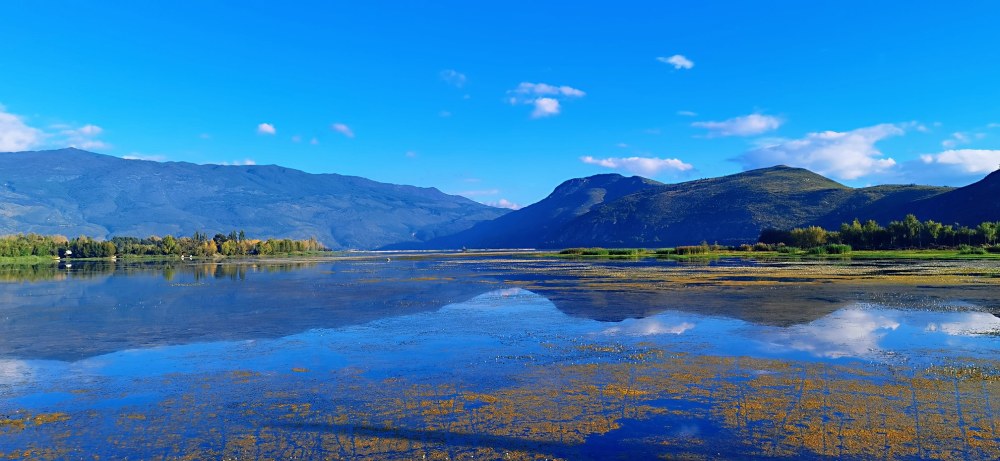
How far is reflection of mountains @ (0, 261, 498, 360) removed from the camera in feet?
82.2

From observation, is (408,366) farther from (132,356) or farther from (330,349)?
(132,356)

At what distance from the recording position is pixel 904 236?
468ft

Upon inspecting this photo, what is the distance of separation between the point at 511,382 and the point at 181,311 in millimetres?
26340

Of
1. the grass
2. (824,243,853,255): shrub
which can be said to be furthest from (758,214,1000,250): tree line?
(824,243,853,255): shrub

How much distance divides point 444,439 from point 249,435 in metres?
4.02

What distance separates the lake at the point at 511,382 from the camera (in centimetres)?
1175

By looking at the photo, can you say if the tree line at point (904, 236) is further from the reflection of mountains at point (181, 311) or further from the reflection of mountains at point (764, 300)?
the reflection of mountains at point (181, 311)

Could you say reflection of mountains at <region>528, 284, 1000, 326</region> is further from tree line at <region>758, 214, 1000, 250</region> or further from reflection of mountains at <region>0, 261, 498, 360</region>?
tree line at <region>758, 214, 1000, 250</region>

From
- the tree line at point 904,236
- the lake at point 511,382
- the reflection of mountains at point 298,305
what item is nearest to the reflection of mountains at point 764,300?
the reflection of mountains at point 298,305

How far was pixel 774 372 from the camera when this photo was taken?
17406mm

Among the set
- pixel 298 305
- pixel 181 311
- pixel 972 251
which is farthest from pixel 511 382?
pixel 972 251

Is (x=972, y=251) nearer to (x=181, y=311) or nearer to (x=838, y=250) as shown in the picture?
(x=838, y=250)

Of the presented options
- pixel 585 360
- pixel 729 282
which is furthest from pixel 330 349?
pixel 729 282

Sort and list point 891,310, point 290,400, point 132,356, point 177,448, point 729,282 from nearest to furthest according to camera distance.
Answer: point 177,448, point 290,400, point 132,356, point 891,310, point 729,282
